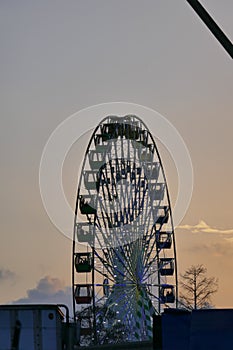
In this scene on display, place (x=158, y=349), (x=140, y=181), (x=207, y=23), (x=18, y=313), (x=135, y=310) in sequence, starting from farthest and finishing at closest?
(x=140, y=181)
(x=135, y=310)
(x=158, y=349)
(x=18, y=313)
(x=207, y=23)

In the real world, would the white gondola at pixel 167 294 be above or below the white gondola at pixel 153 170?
below

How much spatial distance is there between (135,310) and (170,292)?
→ 16.1 ft

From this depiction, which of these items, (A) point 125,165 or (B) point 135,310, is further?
(A) point 125,165

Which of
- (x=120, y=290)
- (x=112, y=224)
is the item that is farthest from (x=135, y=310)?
(x=112, y=224)

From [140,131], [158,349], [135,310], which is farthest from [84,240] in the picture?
[158,349]

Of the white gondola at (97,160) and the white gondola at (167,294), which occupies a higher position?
the white gondola at (97,160)

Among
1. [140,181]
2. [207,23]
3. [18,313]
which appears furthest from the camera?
[140,181]

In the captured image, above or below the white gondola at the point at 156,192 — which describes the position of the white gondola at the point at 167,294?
below

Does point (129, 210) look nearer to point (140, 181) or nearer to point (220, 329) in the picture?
point (140, 181)

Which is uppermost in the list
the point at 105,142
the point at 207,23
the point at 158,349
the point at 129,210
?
the point at 105,142

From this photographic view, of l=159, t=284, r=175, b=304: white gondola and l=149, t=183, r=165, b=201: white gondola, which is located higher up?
l=149, t=183, r=165, b=201: white gondola

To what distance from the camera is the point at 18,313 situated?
612 inches

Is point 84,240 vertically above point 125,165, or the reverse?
point 125,165

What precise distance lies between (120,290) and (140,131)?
9.47m
